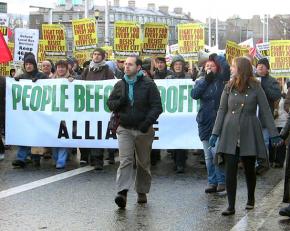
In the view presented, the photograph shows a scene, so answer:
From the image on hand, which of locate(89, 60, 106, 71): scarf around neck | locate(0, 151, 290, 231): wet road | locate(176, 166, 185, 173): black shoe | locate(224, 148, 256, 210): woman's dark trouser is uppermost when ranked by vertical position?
locate(89, 60, 106, 71): scarf around neck

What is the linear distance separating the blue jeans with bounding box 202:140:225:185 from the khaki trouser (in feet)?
3.13

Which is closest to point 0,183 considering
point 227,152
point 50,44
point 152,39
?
point 227,152

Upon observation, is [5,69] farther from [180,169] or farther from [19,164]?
[180,169]

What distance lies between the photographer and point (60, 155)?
10.7m

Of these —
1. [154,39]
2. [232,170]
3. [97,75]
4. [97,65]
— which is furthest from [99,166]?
[154,39]

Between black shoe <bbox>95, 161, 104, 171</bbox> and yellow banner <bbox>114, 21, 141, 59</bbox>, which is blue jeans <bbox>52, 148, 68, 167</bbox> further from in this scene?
yellow banner <bbox>114, 21, 141, 59</bbox>

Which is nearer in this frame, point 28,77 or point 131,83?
point 131,83

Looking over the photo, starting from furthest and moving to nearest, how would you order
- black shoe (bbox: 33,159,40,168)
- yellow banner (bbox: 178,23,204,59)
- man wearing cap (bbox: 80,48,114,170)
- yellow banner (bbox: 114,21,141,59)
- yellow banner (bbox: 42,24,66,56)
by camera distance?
1. yellow banner (bbox: 178,23,204,59)
2. yellow banner (bbox: 42,24,66,56)
3. yellow banner (bbox: 114,21,141,59)
4. black shoe (bbox: 33,159,40,168)
5. man wearing cap (bbox: 80,48,114,170)

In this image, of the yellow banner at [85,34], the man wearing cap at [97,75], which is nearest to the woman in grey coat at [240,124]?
the man wearing cap at [97,75]

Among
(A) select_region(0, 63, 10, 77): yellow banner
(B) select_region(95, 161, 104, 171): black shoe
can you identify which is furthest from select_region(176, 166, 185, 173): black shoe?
(A) select_region(0, 63, 10, 77): yellow banner

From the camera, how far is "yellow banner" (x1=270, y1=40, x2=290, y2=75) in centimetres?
1534

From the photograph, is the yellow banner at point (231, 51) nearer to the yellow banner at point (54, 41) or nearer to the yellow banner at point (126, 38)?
the yellow banner at point (126, 38)

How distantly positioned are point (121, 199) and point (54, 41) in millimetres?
9985

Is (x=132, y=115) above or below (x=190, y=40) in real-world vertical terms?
below
